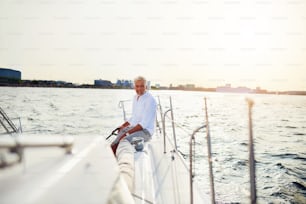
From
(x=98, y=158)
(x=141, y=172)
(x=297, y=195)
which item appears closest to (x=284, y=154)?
(x=297, y=195)

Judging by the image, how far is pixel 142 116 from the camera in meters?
3.66

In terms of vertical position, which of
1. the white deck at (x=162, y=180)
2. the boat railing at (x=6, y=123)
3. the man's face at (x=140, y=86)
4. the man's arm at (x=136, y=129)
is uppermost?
the man's face at (x=140, y=86)

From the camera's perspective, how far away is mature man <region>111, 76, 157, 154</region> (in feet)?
11.4

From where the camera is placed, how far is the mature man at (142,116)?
11.4 ft

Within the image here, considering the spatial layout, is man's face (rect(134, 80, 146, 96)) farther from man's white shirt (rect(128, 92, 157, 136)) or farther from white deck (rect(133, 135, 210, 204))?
white deck (rect(133, 135, 210, 204))

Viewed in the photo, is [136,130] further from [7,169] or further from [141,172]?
[7,169]

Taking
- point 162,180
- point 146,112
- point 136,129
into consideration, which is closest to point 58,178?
point 162,180

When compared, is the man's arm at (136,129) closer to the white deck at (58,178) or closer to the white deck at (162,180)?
the white deck at (162,180)

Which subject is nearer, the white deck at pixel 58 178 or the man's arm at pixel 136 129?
the white deck at pixel 58 178

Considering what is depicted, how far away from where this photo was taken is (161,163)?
10.4ft

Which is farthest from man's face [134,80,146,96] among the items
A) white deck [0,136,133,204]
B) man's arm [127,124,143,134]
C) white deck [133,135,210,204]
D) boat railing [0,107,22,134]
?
white deck [0,136,133,204]

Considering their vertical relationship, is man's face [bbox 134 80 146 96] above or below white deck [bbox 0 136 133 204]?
above

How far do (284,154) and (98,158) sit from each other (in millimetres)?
7082

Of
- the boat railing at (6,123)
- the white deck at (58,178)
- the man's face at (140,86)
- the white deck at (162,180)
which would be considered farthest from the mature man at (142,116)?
the white deck at (58,178)
